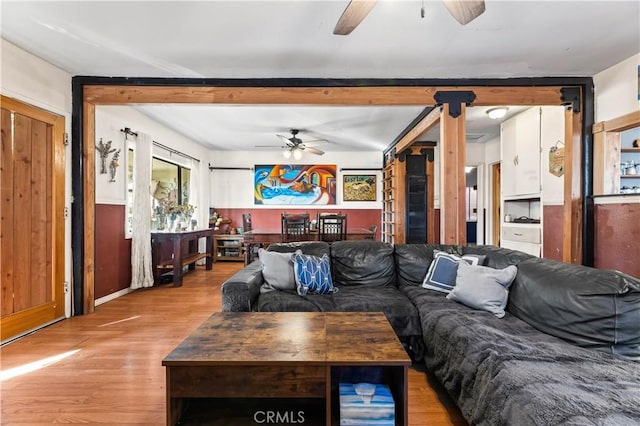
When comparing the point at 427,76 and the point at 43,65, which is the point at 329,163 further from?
the point at 43,65

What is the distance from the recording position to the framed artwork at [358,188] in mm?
7099

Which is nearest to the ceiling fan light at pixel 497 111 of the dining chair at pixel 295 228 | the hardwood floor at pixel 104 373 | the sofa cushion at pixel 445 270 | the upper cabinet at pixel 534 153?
the upper cabinet at pixel 534 153

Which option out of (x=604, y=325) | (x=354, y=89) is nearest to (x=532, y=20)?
(x=354, y=89)

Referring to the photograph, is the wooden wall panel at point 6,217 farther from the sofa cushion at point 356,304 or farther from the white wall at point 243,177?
the white wall at point 243,177

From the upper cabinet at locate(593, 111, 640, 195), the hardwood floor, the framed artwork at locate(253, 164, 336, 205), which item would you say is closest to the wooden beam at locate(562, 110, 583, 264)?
the upper cabinet at locate(593, 111, 640, 195)

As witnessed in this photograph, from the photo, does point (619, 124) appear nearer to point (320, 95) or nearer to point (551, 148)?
point (551, 148)

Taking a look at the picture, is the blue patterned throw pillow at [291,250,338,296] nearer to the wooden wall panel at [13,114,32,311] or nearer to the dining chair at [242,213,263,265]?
the dining chair at [242,213,263,265]

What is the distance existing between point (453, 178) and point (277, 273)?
7.09 feet

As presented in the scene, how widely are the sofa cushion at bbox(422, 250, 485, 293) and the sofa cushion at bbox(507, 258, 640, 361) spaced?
57 centimetres

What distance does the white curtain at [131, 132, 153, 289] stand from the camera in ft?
14.1

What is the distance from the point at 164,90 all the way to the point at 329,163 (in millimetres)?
4103

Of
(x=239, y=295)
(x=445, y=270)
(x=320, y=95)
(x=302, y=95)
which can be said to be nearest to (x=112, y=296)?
(x=239, y=295)

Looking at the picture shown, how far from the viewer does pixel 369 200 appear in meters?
7.12

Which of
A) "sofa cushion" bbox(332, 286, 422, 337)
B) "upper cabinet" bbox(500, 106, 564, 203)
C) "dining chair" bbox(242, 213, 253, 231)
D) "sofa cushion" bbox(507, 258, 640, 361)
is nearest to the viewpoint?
"sofa cushion" bbox(507, 258, 640, 361)
